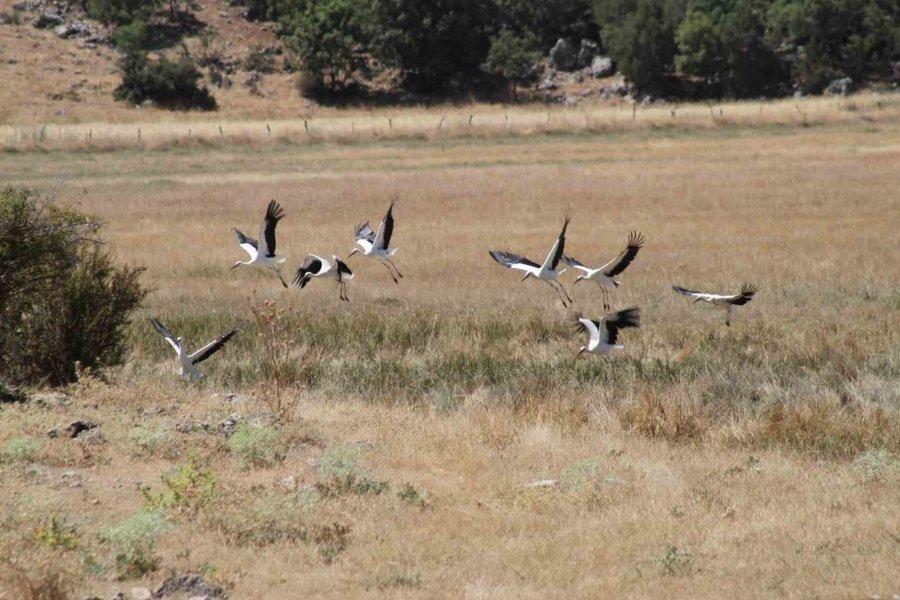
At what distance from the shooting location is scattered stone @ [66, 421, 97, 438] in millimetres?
10570

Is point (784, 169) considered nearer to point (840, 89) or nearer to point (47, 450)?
point (47, 450)

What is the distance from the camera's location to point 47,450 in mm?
9922

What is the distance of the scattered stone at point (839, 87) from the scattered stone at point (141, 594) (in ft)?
278

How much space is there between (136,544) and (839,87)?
8648 cm

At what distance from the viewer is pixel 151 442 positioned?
10.5 meters

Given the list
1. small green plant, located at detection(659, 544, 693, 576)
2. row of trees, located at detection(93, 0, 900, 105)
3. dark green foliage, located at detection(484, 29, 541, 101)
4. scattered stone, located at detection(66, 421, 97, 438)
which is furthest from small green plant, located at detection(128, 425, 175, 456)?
dark green foliage, located at detection(484, 29, 541, 101)

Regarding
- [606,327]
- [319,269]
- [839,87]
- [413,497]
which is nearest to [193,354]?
[319,269]

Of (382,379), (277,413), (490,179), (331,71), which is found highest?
(277,413)

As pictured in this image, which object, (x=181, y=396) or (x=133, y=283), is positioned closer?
(x=181, y=396)

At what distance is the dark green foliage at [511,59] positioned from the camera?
94.2m

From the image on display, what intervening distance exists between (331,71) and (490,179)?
57.8 meters

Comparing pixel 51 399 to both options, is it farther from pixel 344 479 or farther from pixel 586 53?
pixel 586 53

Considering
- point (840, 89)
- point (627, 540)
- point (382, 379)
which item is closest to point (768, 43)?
point (840, 89)

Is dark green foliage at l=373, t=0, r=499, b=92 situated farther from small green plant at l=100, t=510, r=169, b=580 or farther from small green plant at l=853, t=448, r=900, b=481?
small green plant at l=100, t=510, r=169, b=580
